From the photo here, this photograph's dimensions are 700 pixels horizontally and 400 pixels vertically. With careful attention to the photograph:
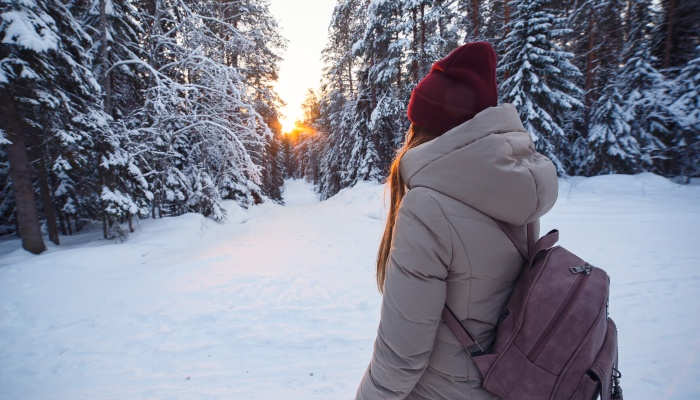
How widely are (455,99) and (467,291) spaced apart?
739 millimetres

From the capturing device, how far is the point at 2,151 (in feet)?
25.7

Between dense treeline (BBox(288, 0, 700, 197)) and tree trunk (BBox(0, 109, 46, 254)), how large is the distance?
12537 mm

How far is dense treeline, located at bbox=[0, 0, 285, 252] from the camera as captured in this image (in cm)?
634

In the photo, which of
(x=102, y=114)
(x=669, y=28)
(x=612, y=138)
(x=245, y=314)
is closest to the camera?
(x=245, y=314)

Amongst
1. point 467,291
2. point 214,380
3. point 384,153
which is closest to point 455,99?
point 467,291

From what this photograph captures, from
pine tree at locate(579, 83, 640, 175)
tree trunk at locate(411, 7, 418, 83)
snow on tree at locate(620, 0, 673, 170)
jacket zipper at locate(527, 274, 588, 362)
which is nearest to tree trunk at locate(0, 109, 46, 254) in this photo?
jacket zipper at locate(527, 274, 588, 362)

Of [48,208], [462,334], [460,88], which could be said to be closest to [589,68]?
[460,88]

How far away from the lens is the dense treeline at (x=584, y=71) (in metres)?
12.0

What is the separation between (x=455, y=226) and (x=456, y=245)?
0.22 ft

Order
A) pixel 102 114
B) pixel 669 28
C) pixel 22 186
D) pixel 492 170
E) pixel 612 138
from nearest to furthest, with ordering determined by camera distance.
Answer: pixel 492 170 → pixel 22 186 → pixel 102 114 → pixel 669 28 → pixel 612 138

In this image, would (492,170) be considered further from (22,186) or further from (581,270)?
(22,186)

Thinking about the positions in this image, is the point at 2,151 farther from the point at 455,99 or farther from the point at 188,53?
the point at 455,99

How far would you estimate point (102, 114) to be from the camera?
24.9 feet

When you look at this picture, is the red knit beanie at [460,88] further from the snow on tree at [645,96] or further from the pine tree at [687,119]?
the snow on tree at [645,96]
